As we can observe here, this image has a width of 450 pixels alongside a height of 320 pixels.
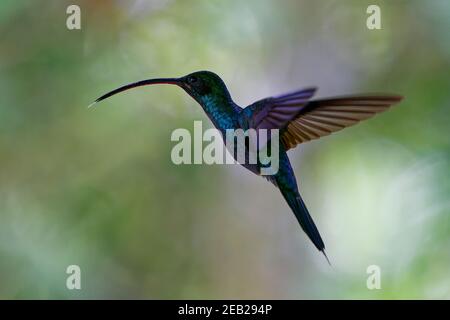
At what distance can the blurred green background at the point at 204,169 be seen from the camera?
163cm

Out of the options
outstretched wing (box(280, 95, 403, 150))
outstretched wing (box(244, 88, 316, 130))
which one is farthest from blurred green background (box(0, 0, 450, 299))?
outstretched wing (box(244, 88, 316, 130))

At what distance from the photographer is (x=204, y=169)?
1.66 metres

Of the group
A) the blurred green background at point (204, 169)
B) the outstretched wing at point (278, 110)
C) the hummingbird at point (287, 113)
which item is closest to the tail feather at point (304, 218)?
the hummingbird at point (287, 113)

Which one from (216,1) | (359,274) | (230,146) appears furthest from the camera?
(216,1)

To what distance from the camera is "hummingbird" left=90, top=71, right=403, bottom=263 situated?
79cm

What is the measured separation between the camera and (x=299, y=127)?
1013 millimetres

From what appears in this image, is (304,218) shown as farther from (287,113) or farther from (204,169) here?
(204,169)

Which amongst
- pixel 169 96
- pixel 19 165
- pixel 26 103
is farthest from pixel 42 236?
pixel 169 96

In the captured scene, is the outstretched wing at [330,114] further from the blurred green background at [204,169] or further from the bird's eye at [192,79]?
the blurred green background at [204,169]

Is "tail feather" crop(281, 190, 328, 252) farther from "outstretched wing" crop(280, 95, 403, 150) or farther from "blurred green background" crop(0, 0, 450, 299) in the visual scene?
"blurred green background" crop(0, 0, 450, 299)

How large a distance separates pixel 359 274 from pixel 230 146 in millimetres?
860

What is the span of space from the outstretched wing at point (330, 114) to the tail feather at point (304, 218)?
0.32 feet
